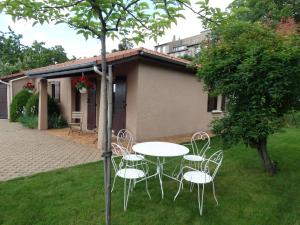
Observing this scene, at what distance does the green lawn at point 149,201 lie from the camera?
3039mm

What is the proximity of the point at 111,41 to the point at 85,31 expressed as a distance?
254 mm

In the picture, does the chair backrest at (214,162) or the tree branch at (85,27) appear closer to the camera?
the tree branch at (85,27)

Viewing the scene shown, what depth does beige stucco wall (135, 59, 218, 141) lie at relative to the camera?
7773 millimetres

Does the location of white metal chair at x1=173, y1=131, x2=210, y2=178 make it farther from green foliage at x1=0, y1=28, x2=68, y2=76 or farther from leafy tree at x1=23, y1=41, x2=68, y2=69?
green foliage at x1=0, y1=28, x2=68, y2=76

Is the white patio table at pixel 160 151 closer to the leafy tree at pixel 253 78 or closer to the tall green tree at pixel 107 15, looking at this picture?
the leafy tree at pixel 253 78

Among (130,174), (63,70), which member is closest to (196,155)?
(130,174)

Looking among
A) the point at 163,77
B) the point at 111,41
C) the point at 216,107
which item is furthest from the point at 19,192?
the point at 216,107

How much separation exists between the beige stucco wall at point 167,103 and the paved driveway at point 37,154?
2172mm

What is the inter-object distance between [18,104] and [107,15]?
1319cm

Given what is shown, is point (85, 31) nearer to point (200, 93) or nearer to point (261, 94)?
point (261, 94)

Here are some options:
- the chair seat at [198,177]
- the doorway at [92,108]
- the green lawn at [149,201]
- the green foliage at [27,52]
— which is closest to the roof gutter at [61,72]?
the doorway at [92,108]

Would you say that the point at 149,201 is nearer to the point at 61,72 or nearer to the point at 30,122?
the point at 61,72

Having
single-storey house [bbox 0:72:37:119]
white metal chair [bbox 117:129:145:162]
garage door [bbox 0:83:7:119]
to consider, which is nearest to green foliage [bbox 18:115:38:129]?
single-storey house [bbox 0:72:37:119]

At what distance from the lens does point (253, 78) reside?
4195 millimetres
